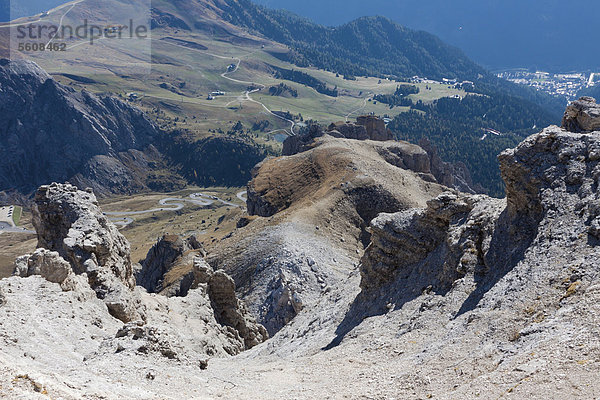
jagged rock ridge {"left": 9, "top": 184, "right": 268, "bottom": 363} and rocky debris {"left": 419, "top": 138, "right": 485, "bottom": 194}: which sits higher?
rocky debris {"left": 419, "top": 138, "right": 485, "bottom": 194}

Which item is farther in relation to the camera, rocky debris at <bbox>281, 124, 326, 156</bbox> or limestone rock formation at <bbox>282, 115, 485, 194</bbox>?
rocky debris at <bbox>281, 124, 326, 156</bbox>

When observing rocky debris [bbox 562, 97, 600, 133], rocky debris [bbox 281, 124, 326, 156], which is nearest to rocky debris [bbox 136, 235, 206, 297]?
rocky debris [bbox 562, 97, 600, 133]

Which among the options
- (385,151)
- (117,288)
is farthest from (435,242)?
(385,151)

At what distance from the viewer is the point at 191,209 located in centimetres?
19538

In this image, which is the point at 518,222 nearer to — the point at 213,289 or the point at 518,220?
the point at 518,220

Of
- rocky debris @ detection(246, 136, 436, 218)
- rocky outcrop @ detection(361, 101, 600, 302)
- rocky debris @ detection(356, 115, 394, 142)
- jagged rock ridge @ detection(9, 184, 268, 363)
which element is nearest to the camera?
rocky outcrop @ detection(361, 101, 600, 302)

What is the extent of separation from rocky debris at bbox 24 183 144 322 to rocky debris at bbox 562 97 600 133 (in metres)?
27.7

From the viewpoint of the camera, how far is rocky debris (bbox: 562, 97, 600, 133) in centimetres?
2936

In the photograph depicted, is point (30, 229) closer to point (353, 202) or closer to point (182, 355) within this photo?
point (353, 202)

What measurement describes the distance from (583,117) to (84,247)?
30.6 m

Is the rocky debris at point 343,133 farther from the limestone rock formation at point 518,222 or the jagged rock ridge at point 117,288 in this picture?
the limestone rock formation at point 518,222

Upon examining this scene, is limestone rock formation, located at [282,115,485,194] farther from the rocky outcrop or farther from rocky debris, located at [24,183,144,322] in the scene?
the rocky outcrop

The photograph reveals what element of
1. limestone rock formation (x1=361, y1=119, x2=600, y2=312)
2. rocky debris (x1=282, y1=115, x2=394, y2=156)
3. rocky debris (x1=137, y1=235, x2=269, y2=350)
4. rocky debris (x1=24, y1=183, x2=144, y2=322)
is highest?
rocky debris (x1=282, y1=115, x2=394, y2=156)

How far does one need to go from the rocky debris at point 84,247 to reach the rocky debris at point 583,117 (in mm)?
27669
